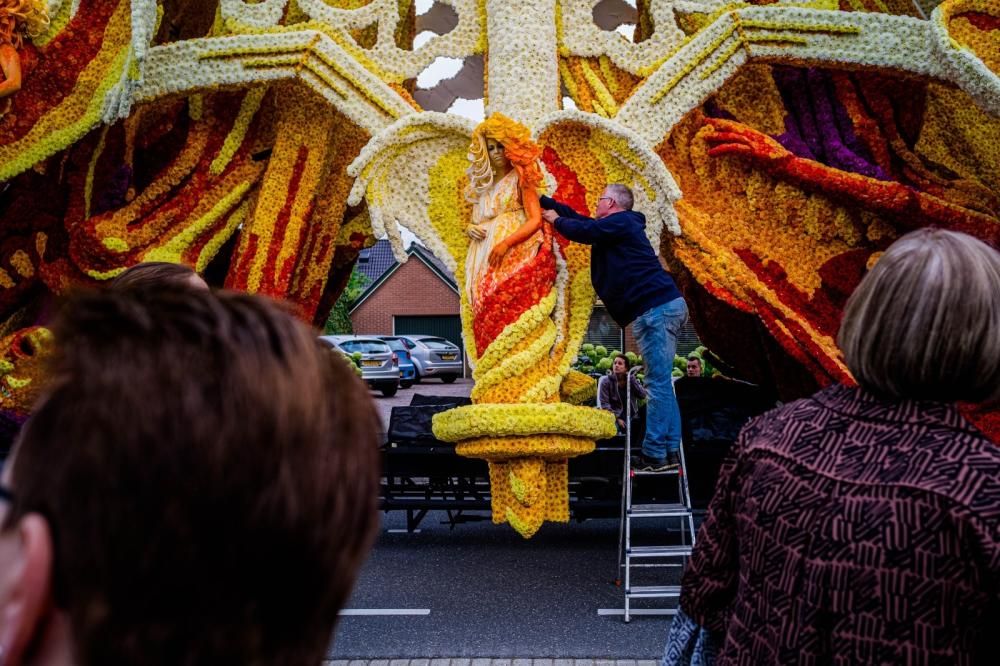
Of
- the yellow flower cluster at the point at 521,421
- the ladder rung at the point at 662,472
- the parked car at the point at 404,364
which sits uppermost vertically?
the yellow flower cluster at the point at 521,421

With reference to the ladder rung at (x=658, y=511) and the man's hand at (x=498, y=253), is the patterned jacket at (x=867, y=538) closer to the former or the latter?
the ladder rung at (x=658, y=511)

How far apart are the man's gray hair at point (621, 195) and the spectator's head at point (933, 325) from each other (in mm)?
4029

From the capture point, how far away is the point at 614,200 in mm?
5434

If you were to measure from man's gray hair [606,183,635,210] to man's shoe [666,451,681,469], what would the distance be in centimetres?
147

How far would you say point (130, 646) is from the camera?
729mm

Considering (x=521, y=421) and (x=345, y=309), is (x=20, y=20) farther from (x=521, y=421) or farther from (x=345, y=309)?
(x=345, y=309)

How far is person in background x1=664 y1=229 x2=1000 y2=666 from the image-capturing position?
1.32 m

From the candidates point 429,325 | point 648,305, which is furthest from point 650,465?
point 429,325

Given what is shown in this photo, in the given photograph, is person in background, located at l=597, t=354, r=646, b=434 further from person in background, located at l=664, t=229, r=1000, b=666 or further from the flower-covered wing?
person in background, located at l=664, t=229, r=1000, b=666

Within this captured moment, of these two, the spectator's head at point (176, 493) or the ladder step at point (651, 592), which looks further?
the ladder step at point (651, 592)

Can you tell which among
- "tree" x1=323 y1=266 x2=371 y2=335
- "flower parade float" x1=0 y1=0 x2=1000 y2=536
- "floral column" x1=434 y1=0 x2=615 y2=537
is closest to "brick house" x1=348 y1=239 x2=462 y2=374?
"tree" x1=323 y1=266 x2=371 y2=335

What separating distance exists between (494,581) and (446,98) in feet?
12.6

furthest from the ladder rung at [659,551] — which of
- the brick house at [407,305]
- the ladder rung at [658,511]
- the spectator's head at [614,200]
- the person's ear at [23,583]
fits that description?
the brick house at [407,305]

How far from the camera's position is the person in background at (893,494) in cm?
132
